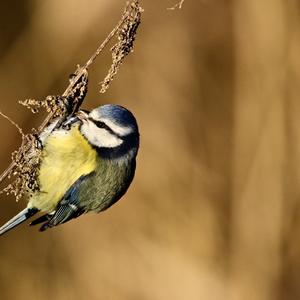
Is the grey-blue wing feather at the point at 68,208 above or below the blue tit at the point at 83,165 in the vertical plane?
below

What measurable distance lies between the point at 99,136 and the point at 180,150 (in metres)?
1.68

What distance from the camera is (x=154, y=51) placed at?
368 centimetres

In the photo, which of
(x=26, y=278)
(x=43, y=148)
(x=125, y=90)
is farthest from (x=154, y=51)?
(x=43, y=148)

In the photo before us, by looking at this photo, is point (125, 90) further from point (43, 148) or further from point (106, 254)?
point (43, 148)

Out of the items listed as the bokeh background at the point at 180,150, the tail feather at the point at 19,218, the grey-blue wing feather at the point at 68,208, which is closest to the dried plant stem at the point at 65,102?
the grey-blue wing feather at the point at 68,208

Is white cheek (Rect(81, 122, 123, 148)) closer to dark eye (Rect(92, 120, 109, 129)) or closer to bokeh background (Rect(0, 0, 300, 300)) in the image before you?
dark eye (Rect(92, 120, 109, 129))

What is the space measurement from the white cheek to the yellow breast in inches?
0.7

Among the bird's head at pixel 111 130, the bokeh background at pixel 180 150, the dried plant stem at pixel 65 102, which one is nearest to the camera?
the dried plant stem at pixel 65 102

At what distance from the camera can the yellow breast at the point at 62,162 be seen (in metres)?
2.08

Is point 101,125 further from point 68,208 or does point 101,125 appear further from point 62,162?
point 68,208

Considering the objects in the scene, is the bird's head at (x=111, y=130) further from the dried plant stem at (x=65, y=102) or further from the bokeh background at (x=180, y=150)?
the bokeh background at (x=180, y=150)

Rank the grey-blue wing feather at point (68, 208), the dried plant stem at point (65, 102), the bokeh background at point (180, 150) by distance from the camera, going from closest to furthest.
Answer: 1. the dried plant stem at point (65, 102)
2. the grey-blue wing feather at point (68, 208)
3. the bokeh background at point (180, 150)

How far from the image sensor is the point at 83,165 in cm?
214

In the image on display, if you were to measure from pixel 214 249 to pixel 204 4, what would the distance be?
1.24 m
